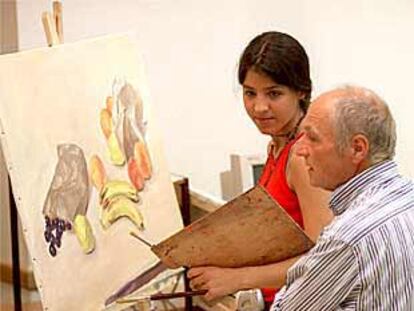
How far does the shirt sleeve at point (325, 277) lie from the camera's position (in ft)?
4.60

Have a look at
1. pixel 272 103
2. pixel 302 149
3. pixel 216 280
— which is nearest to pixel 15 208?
pixel 216 280

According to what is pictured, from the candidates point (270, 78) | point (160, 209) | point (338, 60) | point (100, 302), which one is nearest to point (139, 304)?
point (100, 302)

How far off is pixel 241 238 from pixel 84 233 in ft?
2.54

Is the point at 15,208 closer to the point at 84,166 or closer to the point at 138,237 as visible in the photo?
the point at 84,166

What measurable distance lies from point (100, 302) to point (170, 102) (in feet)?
4.20

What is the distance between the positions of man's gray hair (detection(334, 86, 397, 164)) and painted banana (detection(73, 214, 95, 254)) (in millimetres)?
1200

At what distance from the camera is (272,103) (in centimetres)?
194

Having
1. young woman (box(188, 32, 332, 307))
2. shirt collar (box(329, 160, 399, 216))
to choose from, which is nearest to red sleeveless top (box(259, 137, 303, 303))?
young woman (box(188, 32, 332, 307))

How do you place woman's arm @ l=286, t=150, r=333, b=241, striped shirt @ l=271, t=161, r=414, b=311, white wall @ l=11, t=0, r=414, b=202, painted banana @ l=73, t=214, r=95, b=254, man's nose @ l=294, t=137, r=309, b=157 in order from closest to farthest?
striped shirt @ l=271, t=161, r=414, b=311 → man's nose @ l=294, t=137, r=309, b=157 → woman's arm @ l=286, t=150, r=333, b=241 → painted banana @ l=73, t=214, r=95, b=254 → white wall @ l=11, t=0, r=414, b=202

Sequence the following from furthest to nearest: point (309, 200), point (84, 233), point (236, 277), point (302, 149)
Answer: point (84, 233)
point (236, 277)
point (309, 200)
point (302, 149)

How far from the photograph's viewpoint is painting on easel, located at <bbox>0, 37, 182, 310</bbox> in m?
2.30

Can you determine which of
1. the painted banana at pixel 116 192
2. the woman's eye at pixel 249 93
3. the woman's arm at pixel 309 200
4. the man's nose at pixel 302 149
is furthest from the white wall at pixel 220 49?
the man's nose at pixel 302 149

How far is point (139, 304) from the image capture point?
8.30ft

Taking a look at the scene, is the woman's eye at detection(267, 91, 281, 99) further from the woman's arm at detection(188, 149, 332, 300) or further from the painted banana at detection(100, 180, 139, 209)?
the painted banana at detection(100, 180, 139, 209)
